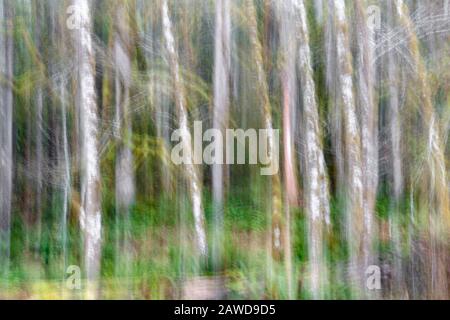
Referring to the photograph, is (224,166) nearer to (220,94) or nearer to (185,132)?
(185,132)

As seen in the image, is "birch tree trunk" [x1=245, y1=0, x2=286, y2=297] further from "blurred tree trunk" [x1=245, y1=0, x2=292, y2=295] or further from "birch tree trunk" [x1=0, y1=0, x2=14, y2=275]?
"birch tree trunk" [x1=0, y1=0, x2=14, y2=275]

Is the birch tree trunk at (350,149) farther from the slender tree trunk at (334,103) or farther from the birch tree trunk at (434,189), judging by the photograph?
the birch tree trunk at (434,189)

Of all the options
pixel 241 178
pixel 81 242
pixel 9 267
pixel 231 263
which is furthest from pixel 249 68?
pixel 9 267

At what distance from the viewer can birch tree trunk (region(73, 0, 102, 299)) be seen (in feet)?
17.1

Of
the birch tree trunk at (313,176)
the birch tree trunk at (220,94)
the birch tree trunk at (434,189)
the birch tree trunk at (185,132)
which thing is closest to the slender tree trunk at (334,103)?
the birch tree trunk at (313,176)

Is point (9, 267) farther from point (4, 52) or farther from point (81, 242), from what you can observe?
point (4, 52)

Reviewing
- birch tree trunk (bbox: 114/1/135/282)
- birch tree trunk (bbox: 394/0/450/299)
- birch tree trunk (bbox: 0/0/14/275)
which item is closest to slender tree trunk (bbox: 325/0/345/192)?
birch tree trunk (bbox: 394/0/450/299)

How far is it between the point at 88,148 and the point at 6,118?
0.99 metres

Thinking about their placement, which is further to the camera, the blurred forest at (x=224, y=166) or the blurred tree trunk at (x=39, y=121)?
the blurred tree trunk at (x=39, y=121)

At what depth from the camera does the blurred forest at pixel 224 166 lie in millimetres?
5203

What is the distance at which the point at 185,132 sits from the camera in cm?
536

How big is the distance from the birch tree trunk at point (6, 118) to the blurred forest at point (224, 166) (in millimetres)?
22

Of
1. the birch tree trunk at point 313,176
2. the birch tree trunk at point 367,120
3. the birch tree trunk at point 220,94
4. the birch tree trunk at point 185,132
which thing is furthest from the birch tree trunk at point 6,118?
the birch tree trunk at point 367,120

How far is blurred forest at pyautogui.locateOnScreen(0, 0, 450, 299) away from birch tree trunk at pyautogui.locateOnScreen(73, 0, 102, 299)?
0.05 feet
